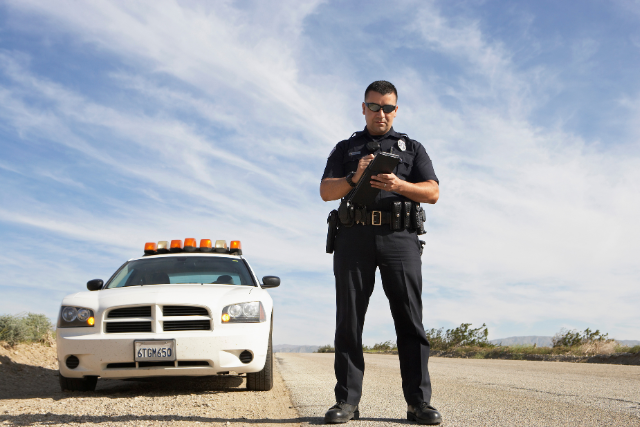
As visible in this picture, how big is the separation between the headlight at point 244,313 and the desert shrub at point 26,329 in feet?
21.1

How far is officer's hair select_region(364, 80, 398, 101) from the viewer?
3611 mm

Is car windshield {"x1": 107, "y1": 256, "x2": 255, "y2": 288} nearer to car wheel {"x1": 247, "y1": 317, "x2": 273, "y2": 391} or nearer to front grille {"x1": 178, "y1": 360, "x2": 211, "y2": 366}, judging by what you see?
car wheel {"x1": 247, "y1": 317, "x2": 273, "y2": 391}

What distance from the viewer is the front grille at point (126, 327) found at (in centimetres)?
499

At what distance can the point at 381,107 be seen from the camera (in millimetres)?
3621

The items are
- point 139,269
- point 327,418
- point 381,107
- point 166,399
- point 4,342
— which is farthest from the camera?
point 4,342

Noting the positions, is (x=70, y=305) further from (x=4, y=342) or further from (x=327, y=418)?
(x=4, y=342)

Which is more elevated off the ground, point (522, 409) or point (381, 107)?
point (381, 107)

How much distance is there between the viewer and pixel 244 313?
17.0ft

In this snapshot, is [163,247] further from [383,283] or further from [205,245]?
[383,283]

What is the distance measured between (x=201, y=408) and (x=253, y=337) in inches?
40.0

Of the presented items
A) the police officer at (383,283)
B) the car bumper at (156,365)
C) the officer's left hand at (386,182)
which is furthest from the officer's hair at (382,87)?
the car bumper at (156,365)

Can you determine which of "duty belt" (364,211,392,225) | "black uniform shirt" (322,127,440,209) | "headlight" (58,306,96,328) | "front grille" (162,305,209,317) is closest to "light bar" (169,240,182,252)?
"headlight" (58,306,96,328)

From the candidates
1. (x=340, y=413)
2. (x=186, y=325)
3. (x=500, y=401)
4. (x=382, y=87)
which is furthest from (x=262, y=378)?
(x=382, y=87)

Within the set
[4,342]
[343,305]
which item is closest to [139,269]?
[343,305]
